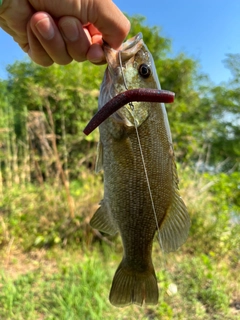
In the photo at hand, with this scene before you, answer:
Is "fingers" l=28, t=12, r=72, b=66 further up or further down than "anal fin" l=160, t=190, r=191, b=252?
further up

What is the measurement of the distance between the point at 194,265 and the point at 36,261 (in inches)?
85.5

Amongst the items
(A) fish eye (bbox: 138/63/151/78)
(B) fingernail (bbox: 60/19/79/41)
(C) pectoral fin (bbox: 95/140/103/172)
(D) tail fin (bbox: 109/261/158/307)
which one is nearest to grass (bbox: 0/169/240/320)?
(D) tail fin (bbox: 109/261/158/307)

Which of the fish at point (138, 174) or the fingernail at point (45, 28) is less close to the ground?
the fingernail at point (45, 28)

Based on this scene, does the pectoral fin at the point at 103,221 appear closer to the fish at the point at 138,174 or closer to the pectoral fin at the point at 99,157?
the fish at the point at 138,174

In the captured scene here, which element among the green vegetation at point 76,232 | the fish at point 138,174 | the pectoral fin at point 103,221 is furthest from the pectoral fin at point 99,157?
the green vegetation at point 76,232

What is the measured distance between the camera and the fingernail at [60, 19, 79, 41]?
1.66m

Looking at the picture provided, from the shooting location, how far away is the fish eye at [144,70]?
5.10 ft

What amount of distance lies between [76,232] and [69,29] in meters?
3.85

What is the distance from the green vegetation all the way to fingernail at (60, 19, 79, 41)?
163 cm

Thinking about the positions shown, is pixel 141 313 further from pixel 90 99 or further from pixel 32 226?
pixel 90 99

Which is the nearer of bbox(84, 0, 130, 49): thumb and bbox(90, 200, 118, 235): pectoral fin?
bbox(84, 0, 130, 49): thumb

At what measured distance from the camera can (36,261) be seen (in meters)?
4.63

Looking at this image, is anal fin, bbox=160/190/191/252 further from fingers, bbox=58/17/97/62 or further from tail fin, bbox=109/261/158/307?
fingers, bbox=58/17/97/62

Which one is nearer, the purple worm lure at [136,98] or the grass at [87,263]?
the purple worm lure at [136,98]
